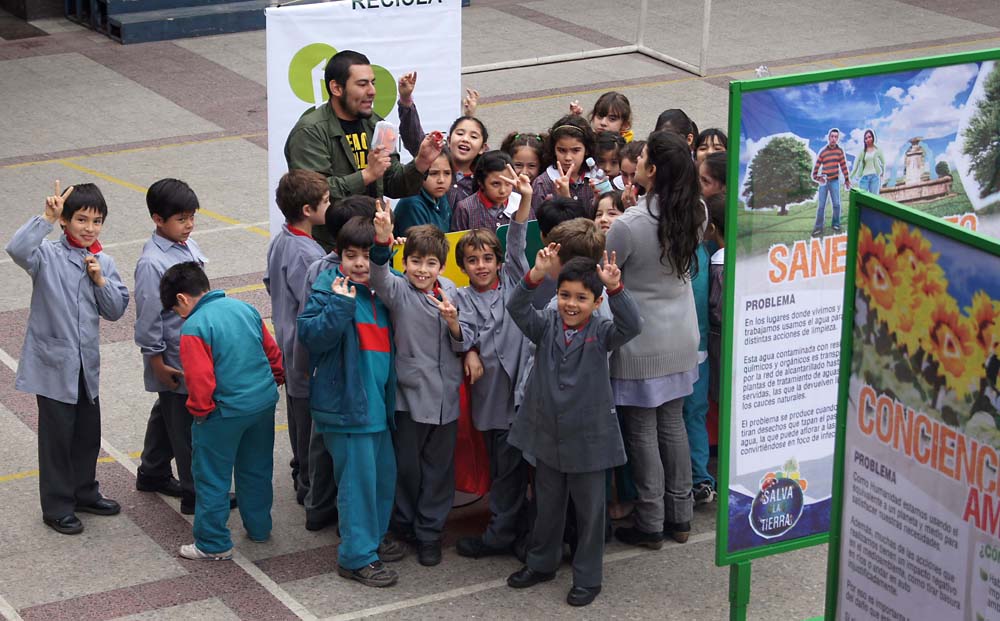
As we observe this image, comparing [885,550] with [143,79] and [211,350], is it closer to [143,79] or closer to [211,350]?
[211,350]

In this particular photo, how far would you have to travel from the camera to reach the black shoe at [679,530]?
7.09 meters

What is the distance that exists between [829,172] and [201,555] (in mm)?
3468

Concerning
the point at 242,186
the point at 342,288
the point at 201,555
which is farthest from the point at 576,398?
the point at 242,186

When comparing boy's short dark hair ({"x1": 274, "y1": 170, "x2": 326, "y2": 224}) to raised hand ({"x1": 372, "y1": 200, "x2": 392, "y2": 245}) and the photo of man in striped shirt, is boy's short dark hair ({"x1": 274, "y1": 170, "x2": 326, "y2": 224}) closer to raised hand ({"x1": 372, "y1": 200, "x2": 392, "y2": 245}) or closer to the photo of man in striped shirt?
raised hand ({"x1": 372, "y1": 200, "x2": 392, "y2": 245})

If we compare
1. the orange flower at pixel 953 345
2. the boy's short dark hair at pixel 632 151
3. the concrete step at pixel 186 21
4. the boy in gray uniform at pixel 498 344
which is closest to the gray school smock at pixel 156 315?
the boy in gray uniform at pixel 498 344

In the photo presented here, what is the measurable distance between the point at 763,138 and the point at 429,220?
276cm

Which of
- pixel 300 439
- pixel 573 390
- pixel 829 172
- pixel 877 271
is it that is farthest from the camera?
pixel 300 439

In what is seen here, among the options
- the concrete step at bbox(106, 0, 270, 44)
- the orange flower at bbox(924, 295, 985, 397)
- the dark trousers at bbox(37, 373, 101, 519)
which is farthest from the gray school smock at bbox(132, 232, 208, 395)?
the concrete step at bbox(106, 0, 270, 44)

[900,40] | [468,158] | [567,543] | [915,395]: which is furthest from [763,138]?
[900,40]

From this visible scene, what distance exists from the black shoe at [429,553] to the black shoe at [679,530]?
44.9 inches

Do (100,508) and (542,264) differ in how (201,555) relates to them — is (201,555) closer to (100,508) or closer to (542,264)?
(100,508)

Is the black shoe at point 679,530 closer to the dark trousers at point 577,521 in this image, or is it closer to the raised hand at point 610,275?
the dark trousers at point 577,521

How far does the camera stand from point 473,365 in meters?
6.71

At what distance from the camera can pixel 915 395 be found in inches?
160
